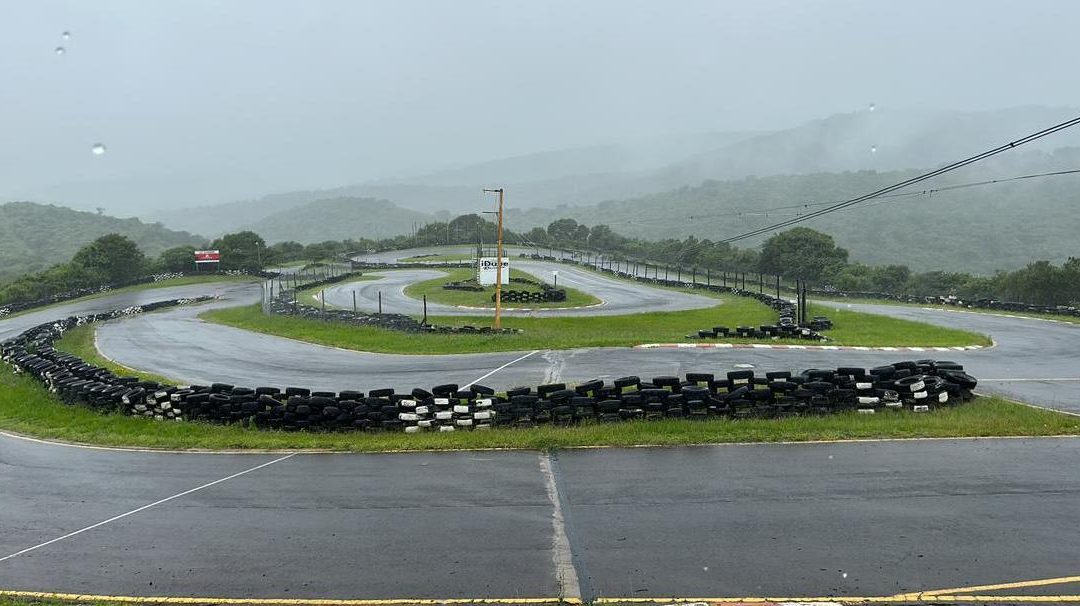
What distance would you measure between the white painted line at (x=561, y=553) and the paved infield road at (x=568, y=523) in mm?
35

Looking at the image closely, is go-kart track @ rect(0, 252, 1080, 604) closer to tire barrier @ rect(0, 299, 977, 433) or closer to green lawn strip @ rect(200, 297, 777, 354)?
tire barrier @ rect(0, 299, 977, 433)

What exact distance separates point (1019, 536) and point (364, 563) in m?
8.50

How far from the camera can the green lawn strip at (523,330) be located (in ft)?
97.9

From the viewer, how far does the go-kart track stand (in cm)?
747

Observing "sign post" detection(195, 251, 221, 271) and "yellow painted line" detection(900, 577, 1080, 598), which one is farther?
"sign post" detection(195, 251, 221, 271)

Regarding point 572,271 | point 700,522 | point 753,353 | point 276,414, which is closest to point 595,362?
point 753,353

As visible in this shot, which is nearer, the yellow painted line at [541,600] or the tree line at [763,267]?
the yellow painted line at [541,600]

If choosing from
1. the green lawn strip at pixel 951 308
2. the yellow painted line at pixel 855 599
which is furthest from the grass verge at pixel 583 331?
the yellow painted line at pixel 855 599

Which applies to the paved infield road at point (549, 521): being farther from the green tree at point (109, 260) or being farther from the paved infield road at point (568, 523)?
the green tree at point (109, 260)

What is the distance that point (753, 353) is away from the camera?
24969 millimetres

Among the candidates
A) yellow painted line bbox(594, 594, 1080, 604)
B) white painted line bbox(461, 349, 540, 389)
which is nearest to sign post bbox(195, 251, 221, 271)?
white painted line bbox(461, 349, 540, 389)

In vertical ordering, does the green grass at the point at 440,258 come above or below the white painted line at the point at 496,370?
above

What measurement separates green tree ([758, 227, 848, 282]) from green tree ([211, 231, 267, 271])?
7724 cm

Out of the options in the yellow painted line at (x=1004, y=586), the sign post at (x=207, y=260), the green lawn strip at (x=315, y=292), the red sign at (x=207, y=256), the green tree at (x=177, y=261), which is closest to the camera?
the yellow painted line at (x=1004, y=586)
